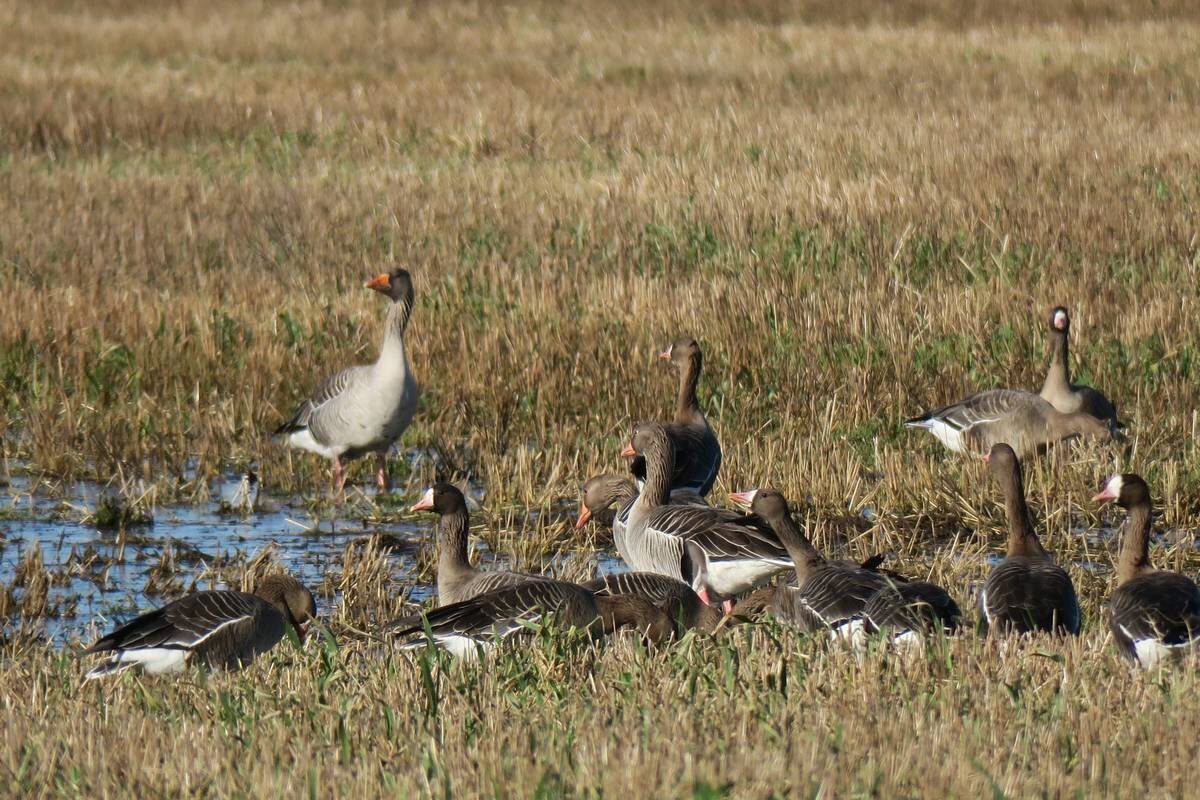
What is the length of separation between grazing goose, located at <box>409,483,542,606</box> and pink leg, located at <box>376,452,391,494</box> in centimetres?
227

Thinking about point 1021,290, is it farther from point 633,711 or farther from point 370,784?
point 370,784

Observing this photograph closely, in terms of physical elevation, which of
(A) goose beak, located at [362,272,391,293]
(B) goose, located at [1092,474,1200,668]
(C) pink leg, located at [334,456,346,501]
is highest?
(B) goose, located at [1092,474,1200,668]

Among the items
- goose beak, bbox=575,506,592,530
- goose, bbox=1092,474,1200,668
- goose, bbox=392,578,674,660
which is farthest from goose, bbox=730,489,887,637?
goose beak, bbox=575,506,592,530

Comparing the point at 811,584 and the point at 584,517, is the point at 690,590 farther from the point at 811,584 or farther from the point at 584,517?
the point at 584,517

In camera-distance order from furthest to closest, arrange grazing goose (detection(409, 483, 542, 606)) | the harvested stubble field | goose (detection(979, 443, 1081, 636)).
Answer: grazing goose (detection(409, 483, 542, 606)) < goose (detection(979, 443, 1081, 636)) < the harvested stubble field

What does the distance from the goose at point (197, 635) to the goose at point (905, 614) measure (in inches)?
91.9

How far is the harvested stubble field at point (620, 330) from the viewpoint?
477 cm

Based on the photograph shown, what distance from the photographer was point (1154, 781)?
4398 mm

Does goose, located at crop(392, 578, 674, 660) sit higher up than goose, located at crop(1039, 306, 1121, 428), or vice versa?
goose, located at crop(392, 578, 674, 660)

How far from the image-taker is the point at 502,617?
6508 mm

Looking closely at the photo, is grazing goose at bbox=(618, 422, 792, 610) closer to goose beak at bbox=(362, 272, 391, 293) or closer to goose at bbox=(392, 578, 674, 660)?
goose at bbox=(392, 578, 674, 660)

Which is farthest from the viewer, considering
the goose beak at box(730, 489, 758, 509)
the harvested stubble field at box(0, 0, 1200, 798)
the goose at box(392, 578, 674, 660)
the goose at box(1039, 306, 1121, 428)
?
the goose at box(1039, 306, 1121, 428)

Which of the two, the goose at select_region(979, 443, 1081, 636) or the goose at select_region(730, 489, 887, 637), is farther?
the goose at select_region(730, 489, 887, 637)

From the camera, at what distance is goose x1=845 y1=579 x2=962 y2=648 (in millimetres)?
6191
